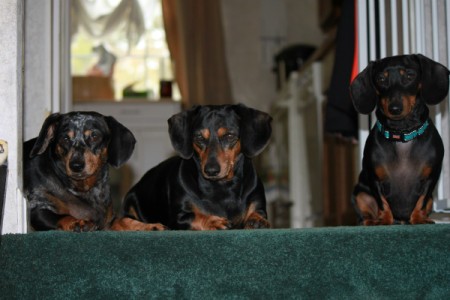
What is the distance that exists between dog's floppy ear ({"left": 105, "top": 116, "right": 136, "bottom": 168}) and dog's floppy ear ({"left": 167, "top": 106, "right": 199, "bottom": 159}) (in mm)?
165

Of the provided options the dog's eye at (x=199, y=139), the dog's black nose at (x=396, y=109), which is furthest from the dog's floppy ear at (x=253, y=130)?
the dog's black nose at (x=396, y=109)

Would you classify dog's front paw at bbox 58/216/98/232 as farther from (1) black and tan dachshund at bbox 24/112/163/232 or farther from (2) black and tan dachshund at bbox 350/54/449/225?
(2) black and tan dachshund at bbox 350/54/449/225

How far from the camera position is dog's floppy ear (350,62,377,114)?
2.53 m

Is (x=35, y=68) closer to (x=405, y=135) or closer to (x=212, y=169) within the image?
(x=212, y=169)

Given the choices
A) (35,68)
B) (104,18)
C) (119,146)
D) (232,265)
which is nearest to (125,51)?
(104,18)

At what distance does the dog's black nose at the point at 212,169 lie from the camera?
2.39 m

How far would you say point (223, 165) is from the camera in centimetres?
243

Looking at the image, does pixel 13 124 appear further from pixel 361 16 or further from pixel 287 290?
Result: pixel 361 16

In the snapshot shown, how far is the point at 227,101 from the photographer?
6.72 meters

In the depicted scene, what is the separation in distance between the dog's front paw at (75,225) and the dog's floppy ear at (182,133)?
1.60ft

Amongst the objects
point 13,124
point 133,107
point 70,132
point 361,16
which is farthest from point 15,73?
point 133,107

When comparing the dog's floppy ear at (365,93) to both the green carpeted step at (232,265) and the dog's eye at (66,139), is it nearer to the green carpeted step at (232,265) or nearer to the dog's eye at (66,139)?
the green carpeted step at (232,265)

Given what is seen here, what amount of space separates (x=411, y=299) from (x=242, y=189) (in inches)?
36.2

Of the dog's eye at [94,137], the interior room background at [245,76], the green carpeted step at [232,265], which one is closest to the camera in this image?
the green carpeted step at [232,265]
